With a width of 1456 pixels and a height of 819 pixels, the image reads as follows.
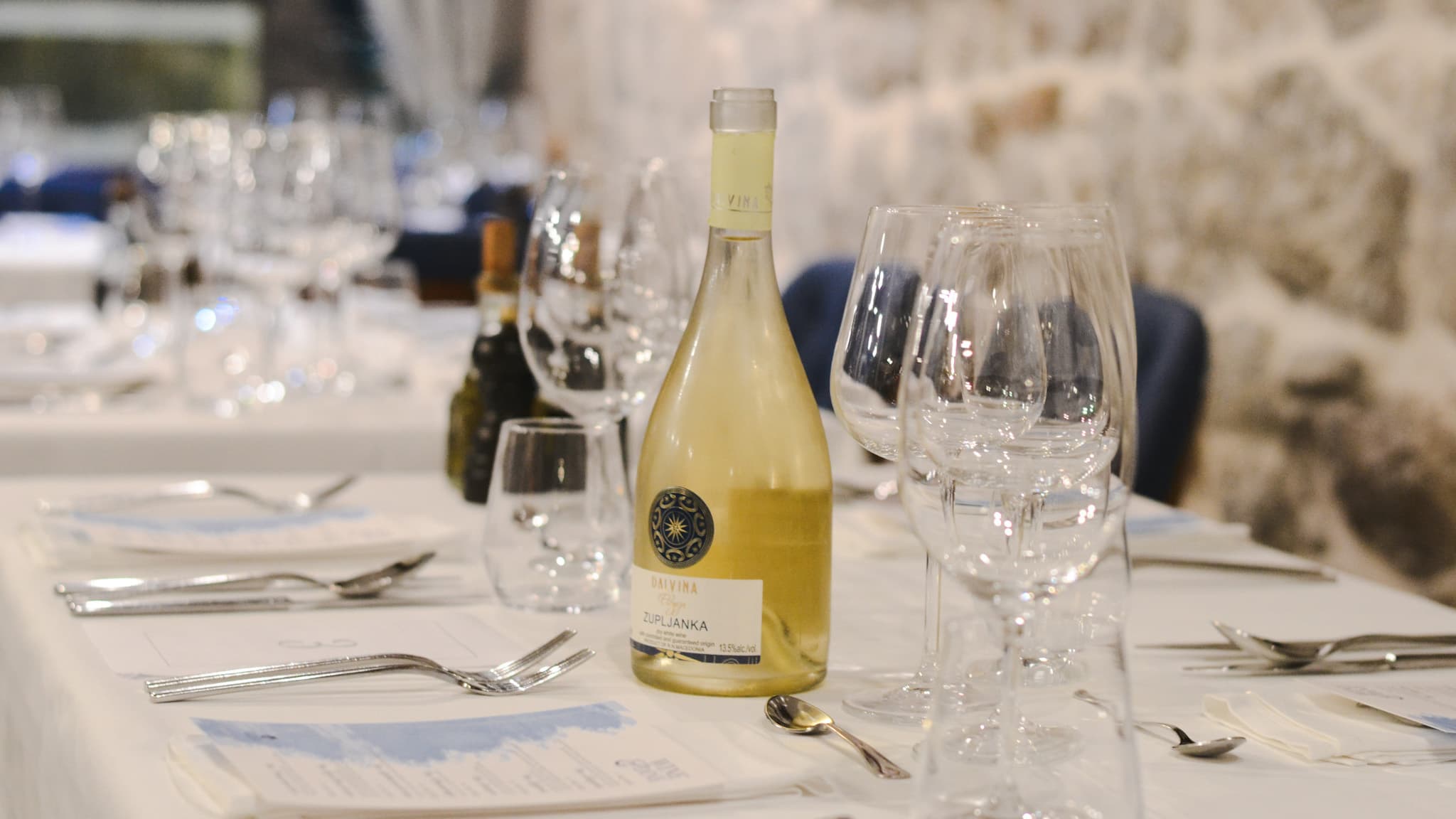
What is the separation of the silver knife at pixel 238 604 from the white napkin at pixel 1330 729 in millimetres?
449

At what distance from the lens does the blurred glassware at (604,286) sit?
0.95 m

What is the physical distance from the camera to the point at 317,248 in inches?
69.5

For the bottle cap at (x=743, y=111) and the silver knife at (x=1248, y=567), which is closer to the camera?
the bottle cap at (x=743, y=111)

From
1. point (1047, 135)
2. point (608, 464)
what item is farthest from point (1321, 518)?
point (608, 464)

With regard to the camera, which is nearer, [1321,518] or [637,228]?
[637,228]

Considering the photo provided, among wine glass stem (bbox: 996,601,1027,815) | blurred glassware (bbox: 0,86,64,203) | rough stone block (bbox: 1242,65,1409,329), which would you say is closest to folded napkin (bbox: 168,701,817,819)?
wine glass stem (bbox: 996,601,1027,815)

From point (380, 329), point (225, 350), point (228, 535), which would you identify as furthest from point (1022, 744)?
point (380, 329)

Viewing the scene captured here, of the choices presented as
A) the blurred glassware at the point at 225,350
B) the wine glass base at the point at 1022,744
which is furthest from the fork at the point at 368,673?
the blurred glassware at the point at 225,350

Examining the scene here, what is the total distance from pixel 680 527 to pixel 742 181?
17 centimetres

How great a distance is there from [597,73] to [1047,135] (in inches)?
136

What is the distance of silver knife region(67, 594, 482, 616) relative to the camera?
0.87 m

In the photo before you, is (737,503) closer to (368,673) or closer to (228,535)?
(368,673)

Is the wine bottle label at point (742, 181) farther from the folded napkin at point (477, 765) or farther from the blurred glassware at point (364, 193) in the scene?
the blurred glassware at point (364, 193)

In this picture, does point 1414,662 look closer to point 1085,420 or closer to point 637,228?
point 1085,420
